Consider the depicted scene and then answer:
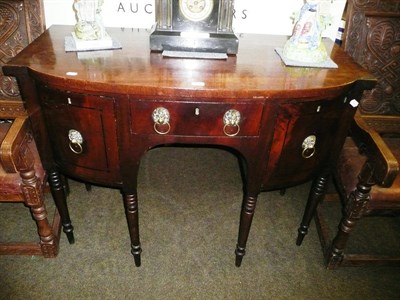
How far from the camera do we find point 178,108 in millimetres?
1115

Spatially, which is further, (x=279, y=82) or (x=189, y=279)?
(x=189, y=279)

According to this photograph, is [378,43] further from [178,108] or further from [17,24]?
[17,24]

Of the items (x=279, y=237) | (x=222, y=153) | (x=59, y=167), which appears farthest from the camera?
(x=222, y=153)

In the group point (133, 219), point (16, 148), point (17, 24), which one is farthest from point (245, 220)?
point (17, 24)

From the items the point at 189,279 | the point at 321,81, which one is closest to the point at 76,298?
the point at 189,279

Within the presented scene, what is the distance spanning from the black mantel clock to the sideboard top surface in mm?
73

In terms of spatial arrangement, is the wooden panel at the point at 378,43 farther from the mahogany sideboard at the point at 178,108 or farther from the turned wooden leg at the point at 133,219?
the turned wooden leg at the point at 133,219

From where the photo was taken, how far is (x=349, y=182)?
1470 millimetres

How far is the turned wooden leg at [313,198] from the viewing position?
1.50 meters

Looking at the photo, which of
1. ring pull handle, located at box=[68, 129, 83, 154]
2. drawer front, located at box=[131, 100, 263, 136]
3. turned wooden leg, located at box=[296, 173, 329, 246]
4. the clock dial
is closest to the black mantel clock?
the clock dial

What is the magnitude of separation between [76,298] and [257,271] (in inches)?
34.7

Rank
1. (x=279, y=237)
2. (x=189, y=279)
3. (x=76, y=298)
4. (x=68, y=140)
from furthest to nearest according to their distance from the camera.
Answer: (x=279, y=237), (x=189, y=279), (x=76, y=298), (x=68, y=140)

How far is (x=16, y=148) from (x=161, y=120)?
22.7 inches

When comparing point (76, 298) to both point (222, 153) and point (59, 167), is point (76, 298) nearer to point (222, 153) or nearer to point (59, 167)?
point (59, 167)
